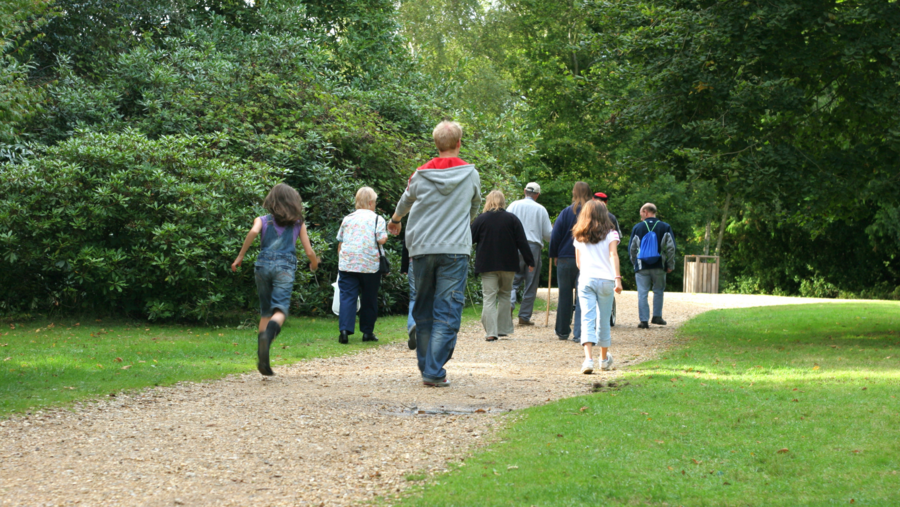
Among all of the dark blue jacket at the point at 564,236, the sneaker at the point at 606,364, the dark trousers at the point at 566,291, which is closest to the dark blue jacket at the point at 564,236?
the dark blue jacket at the point at 564,236

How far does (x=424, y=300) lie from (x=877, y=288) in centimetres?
2957

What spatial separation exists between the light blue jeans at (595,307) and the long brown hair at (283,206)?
123 inches

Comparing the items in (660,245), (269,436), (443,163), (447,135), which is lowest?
(269,436)

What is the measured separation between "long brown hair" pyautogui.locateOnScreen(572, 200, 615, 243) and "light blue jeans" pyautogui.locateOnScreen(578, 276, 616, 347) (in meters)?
0.44

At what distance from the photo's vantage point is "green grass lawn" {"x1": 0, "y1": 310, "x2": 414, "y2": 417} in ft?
21.9

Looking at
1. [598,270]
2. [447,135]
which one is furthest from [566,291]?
[447,135]

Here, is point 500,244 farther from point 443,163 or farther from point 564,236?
point 443,163

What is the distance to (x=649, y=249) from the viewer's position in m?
13.5

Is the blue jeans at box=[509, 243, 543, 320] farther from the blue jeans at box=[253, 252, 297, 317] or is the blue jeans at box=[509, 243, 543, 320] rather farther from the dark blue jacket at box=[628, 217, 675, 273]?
the blue jeans at box=[253, 252, 297, 317]

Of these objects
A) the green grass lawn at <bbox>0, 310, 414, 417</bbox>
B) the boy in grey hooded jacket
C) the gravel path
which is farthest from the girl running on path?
the boy in grey hooded jacket

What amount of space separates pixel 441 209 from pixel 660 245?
755cm

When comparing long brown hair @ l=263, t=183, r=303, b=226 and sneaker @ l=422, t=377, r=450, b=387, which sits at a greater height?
long brown hair @ l=263, t=183, r=303, b=226

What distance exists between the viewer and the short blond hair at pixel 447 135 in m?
6.93

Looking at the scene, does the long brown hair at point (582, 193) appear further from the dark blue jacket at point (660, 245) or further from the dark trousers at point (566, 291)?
the dark blue jacket at point (660, 245)
